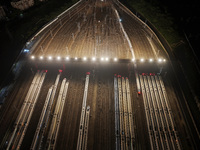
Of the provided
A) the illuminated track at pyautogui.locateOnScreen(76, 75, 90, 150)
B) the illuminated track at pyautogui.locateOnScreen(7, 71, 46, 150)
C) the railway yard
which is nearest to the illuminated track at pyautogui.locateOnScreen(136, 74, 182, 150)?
the railway yard

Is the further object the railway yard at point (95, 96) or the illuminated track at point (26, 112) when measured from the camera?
the railway yard at point (95, 96)

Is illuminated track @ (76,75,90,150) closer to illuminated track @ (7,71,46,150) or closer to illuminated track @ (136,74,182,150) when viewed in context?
illuminated track @ (7,71,46,150)

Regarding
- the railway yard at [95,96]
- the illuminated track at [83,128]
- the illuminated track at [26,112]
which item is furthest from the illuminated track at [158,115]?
the illuminated track at [26,112]

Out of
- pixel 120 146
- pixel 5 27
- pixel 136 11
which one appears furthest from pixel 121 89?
pixel 5 27

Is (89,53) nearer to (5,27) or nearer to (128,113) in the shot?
(128,113)

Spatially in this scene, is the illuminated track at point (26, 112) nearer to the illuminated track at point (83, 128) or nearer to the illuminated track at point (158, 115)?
the illuminated track at point (83, 128)

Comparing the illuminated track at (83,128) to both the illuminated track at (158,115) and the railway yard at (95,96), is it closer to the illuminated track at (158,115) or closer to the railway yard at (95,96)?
the railway yard at (95,96)

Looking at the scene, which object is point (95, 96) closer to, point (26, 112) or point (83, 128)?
point (83, 128)

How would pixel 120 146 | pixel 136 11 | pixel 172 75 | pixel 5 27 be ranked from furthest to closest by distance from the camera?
pixel 136 11
pixel 5 27
pixel 172 75
pixel 120 146
